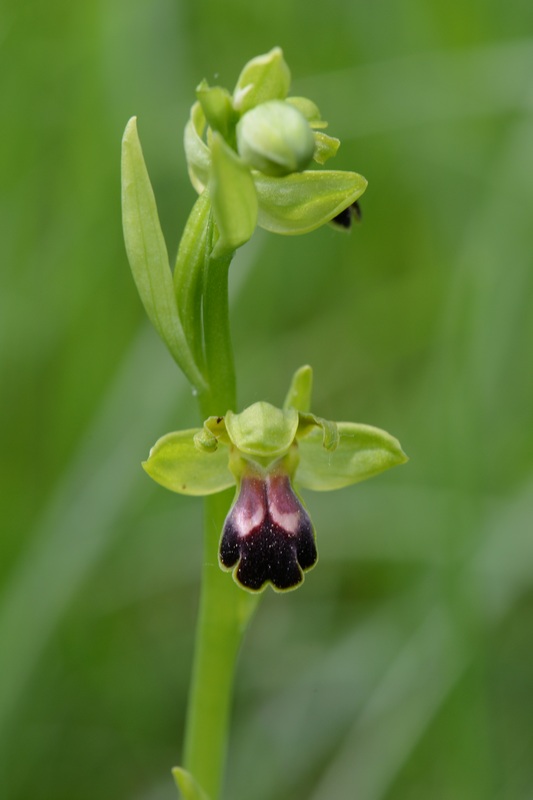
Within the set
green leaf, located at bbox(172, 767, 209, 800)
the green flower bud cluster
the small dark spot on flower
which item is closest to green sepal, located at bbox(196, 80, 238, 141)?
the green flower bud cluster

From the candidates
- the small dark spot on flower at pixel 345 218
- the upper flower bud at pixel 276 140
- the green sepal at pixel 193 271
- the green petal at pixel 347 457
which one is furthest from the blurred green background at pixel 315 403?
the upper flower bud at pixel 276 140

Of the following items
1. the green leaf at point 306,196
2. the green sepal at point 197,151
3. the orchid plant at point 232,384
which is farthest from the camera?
the green sepal at point 197,151

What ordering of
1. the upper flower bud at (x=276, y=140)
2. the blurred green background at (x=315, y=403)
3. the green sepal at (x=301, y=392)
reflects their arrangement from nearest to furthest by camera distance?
the upper flower bud at (x=276, y=140) → the green sepal at (x=301, y=392) → the blurred green background at (x=315, y=403)

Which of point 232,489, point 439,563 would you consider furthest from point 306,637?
point 232,489

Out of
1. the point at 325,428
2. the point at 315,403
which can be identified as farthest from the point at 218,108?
the point at 315,403

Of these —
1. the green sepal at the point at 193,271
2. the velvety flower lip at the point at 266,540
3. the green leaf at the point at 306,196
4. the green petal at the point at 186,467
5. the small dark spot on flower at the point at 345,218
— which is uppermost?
the small dark spot on flower at the point at 345,218

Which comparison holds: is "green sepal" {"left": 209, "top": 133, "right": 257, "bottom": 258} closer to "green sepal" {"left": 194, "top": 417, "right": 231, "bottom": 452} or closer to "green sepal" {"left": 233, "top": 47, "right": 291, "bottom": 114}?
"green sepal" {"left": 233, "top": 47, "right": 291, "bottom": 114}

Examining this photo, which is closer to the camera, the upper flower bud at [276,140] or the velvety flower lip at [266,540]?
the upper flower bud at [276,140]

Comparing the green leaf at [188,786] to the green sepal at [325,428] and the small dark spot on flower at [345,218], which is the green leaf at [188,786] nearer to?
the green sepal at [325,428]

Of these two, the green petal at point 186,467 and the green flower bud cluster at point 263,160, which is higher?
the green flower bud cluster at point 263,160

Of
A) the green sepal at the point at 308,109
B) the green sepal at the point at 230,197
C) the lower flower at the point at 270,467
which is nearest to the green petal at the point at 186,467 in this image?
the lower flower at the point at 270,467
